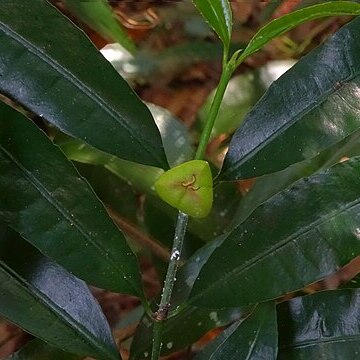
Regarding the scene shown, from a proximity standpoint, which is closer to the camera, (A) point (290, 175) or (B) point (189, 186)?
(B) point (189, 186)

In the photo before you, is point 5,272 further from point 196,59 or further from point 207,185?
point 196,59

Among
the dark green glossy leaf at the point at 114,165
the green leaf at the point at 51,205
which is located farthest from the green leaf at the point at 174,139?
the green leaf at the point at 51,205

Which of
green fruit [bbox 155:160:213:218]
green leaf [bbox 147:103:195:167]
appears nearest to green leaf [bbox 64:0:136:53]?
green leaf [bbox 147:103:195:167]

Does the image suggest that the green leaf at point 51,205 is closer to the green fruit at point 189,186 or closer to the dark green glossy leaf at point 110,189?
the green fruit at point 189,186

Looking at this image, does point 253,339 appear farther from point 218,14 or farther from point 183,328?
point 218,14

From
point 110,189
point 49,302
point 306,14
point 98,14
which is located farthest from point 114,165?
point 306,14
